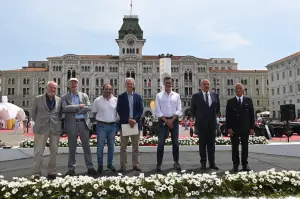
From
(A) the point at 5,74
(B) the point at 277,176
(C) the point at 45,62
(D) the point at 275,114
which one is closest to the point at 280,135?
(B) the point at 277,176

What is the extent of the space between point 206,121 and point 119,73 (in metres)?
70.3

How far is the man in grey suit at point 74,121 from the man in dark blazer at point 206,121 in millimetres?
2410

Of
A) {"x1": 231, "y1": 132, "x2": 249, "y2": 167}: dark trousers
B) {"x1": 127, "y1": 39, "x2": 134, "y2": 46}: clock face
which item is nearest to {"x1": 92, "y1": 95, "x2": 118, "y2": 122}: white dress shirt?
{"x1": 231, "y1": 132, "x2": 249, "y2": 167}: dark trousers

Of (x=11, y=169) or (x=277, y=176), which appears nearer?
(x=277, y=176)

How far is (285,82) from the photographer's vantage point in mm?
63062

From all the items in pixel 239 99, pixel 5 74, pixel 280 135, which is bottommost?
pixel 280 135

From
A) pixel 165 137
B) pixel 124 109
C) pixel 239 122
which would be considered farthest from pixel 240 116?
pixel 124 109

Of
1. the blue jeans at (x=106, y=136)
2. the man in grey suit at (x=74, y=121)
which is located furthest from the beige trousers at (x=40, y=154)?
the blue jeans at (x=106, y=136)

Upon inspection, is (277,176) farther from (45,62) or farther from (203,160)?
(45,62)

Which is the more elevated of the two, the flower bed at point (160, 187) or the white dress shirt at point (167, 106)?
the white dress shirt at point (167, 106)

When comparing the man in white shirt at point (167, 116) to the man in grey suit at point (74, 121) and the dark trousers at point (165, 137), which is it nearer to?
the dark trousers at point (165, 137)

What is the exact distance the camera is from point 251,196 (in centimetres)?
450

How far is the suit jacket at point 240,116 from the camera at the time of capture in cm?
669

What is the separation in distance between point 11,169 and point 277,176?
5.76 m
